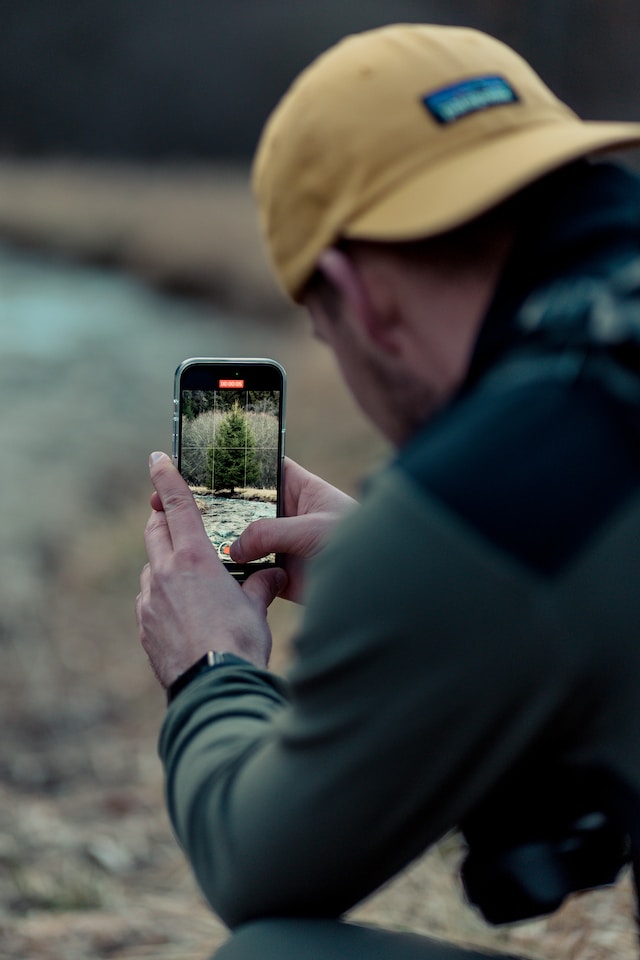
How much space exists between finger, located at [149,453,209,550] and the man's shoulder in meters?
0.37

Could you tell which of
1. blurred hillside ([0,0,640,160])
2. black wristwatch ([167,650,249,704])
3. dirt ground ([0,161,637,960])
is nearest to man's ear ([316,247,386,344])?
black wristwatch ([167,650,249,704])

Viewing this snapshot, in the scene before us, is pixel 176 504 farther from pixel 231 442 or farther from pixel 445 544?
pixel 445 544

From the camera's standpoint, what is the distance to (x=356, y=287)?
696 mm

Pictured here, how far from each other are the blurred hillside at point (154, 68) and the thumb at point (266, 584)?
299 cm

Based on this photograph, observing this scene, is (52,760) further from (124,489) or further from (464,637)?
(464,637)

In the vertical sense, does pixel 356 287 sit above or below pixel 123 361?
above

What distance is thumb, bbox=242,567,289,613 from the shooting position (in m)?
0.99

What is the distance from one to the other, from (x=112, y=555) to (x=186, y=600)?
2.33 meters

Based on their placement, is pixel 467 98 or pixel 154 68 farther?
pixel 154 68

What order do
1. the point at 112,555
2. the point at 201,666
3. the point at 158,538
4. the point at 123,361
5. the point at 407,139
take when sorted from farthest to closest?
the point at 123,361, the point at 112,555, the point at 158,538, the point at 201,666, the point at 407,139

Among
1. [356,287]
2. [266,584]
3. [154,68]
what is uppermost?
[154,68]

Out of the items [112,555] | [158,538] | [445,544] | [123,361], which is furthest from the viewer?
[123,361]

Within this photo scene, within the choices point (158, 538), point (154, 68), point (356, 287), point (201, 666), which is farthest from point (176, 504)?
point (154, 68)

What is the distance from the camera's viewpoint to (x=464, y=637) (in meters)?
0.56
